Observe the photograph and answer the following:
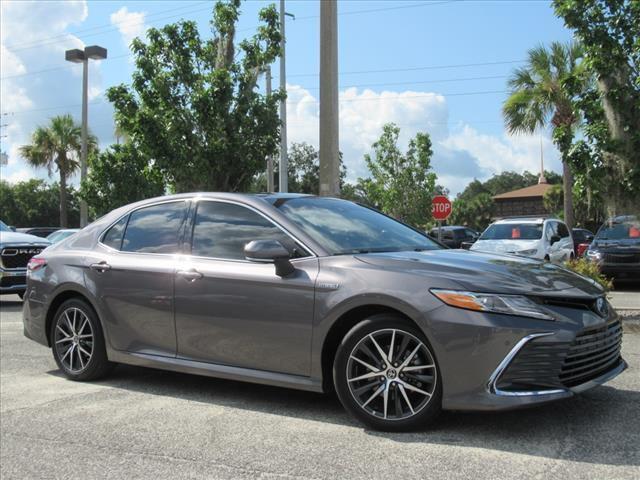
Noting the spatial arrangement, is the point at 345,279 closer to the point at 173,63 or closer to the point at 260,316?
the point at 260,316

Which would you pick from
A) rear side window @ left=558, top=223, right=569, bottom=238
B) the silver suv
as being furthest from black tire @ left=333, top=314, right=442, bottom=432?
rear side window @ left=558, top=223, right=569, bottom=238

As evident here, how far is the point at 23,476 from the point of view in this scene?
3.60 meters

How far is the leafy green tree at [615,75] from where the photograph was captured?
8.77 metres

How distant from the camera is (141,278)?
5.17 m

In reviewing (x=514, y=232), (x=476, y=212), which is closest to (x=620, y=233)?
(x=514, y=232)

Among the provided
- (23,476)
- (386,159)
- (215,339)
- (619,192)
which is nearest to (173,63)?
(619,192)

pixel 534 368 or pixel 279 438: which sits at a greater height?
pixel 534 368

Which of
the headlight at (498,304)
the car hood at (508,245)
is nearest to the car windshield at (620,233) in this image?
the car hood at (508,245)

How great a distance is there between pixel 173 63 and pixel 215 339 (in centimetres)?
1062

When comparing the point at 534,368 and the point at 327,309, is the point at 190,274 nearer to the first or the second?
the point at 327,309

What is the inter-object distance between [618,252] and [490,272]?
474 inches

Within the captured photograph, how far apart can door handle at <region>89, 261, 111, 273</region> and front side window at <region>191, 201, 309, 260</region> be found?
878 millimetres

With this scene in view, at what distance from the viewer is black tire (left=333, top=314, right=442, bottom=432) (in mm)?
3914

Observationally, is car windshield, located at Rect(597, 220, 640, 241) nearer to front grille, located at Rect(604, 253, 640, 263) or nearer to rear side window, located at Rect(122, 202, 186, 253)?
front grille, located at Rect(604, 253, 640, 263)
